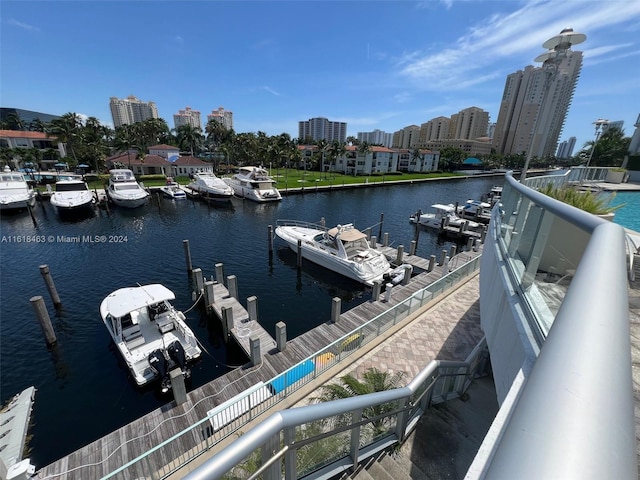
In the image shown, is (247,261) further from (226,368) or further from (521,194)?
(521,194)

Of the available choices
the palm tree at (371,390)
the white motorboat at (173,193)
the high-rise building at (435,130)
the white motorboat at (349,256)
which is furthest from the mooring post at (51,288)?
the high-rise building at (435,130)

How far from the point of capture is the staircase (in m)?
5.05

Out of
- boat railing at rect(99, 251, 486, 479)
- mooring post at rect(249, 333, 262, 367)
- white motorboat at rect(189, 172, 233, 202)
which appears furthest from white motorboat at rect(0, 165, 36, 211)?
boat railing at rect(99, 251, 486, 479)

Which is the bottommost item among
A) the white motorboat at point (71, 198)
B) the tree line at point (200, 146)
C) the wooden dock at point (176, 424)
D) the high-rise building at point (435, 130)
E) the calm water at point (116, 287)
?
the calm water at point (116, 287)

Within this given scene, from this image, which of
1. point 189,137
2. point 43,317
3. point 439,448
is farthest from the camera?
point 189,137

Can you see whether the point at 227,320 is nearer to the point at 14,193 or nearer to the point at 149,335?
the point at 149,335

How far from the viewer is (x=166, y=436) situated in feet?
28.2

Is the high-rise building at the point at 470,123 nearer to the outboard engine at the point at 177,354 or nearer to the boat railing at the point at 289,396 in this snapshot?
the boat railing at the point at 289,396

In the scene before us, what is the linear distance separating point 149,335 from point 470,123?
634ft

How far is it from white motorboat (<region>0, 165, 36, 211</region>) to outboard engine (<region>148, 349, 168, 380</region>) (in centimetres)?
3606

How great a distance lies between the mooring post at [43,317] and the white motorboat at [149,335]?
2.39m

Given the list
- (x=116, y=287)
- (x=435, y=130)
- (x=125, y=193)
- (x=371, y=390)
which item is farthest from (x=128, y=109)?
(x=371, y=390)

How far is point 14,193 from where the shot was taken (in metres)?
33.1

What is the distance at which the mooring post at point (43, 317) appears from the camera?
12.4 meters
